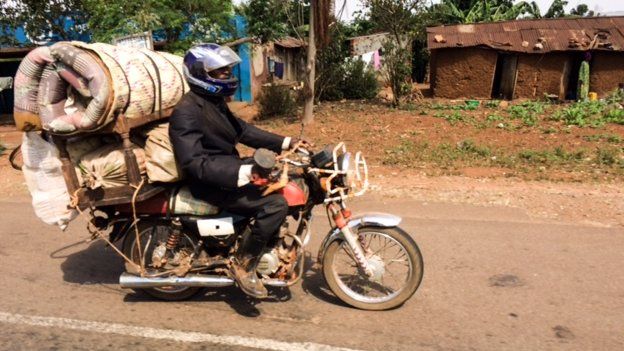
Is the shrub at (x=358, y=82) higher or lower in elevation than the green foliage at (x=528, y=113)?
higher

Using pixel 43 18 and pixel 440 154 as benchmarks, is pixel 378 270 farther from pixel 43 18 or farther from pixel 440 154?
pixel 43 18

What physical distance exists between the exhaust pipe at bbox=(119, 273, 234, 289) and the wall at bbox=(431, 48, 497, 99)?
1540 cm

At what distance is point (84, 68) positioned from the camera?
3.04 meters

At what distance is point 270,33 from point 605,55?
1138 cm

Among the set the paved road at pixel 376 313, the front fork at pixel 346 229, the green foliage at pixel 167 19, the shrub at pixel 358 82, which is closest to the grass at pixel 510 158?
the paved road at pixel 376 313

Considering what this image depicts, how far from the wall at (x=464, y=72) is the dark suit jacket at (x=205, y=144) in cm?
1514

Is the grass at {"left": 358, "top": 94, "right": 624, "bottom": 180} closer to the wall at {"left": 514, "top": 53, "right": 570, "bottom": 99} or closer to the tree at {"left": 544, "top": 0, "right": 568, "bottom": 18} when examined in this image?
the wall at {"left": 514, "top": 53, "right": 570, "bottom": 99}

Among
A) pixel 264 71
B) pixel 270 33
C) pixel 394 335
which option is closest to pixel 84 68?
pixel 394 335

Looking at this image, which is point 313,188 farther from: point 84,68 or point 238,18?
point 238,18

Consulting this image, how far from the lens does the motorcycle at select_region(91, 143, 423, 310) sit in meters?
3.43

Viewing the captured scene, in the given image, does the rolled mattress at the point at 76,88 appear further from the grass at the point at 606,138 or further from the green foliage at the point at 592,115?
the green foliage at the point at 592,115

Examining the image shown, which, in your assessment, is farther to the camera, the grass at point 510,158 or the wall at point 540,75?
the wall at point 540,75

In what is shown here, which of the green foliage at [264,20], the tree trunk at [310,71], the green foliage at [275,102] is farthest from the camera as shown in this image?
the green foliage at [264,20]

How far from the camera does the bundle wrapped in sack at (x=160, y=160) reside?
11.0ft
